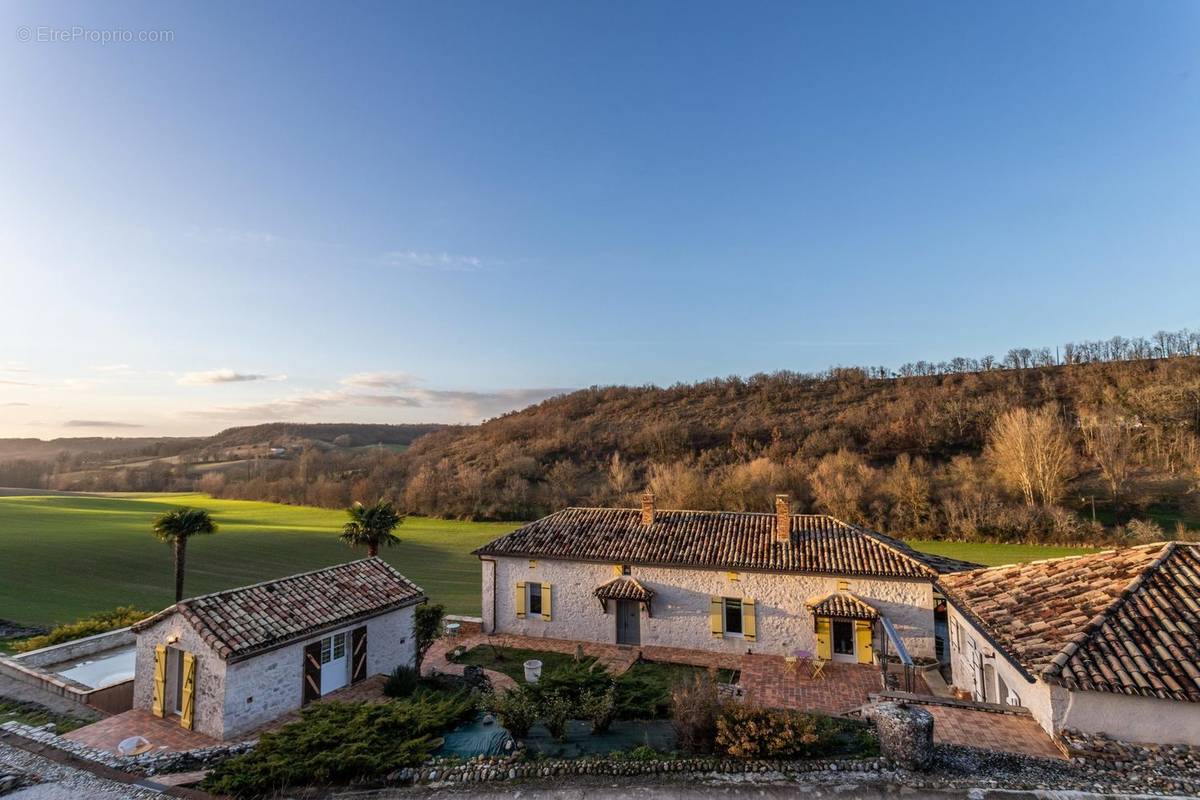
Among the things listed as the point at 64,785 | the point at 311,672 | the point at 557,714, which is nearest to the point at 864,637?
the point at 557,714

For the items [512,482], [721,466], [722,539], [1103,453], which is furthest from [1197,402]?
[512,482]

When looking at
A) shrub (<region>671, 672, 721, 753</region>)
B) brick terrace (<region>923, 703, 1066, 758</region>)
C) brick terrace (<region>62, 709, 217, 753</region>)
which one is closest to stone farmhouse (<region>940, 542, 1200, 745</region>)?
brick terrace (<region>923, 703, 1066, 758</region>)

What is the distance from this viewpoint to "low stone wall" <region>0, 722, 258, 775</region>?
10.4 metres

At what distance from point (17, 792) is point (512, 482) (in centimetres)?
5246

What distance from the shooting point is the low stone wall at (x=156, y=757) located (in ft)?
34.0

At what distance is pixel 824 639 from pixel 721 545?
13.6ft

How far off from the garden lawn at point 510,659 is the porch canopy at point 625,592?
2.17 metres

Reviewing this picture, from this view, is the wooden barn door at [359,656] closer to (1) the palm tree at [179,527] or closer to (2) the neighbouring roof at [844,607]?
(1) the palm tree at [179,527]

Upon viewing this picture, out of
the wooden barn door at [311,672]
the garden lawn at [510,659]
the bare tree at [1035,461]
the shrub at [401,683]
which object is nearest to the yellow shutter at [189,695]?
the wooden barn door at [311,672]

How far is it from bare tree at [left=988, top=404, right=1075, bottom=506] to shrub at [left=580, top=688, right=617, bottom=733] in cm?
4439

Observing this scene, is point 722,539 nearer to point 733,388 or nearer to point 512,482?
point 512,482

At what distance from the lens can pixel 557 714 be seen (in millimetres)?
10758

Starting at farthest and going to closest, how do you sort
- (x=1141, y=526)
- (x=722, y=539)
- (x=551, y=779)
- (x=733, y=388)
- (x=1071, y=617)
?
(x=733, y=388), (x=1141, y=526), (x=722, y=539), (x=1071, y=617), (x=551, y=779)

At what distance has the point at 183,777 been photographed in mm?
9797
